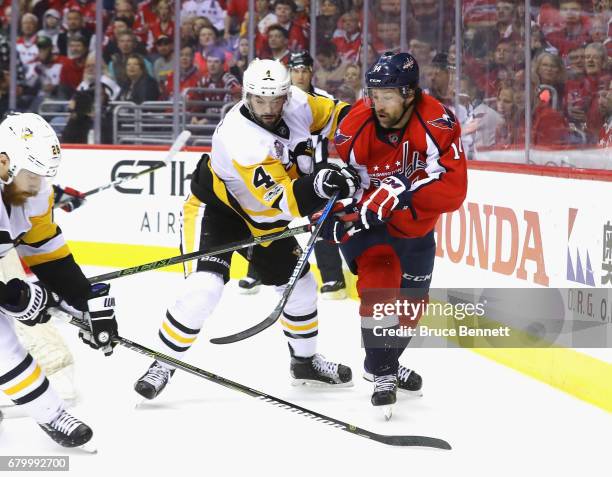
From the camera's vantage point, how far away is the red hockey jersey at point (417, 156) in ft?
11.0

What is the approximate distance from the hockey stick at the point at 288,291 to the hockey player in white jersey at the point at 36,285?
44 centimetres

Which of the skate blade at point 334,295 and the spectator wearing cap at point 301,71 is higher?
the spectator wearing cap at point 301,71

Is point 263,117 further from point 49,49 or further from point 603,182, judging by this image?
point 49,49

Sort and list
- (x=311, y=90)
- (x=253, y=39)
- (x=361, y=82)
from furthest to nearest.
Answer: (x=253, y=39) → (x=361, y=82) → (x=311, y=90)

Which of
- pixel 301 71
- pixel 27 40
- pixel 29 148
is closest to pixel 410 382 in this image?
pixel 29 148

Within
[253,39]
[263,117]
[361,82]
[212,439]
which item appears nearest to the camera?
[212,439]

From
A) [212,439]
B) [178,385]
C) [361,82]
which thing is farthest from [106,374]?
[361,82]

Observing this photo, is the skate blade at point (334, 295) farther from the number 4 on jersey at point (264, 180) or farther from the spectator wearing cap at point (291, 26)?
the number 4 on jersey at point (264, 180)

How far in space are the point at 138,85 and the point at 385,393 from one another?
4.27 meters

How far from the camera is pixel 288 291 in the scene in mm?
3477

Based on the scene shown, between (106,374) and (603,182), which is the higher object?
(603,182)

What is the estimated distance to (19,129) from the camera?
9.52 feet

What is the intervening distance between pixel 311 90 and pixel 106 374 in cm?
183

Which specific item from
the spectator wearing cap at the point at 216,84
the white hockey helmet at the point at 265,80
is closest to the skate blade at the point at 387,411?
the white hockey helmet at the point at 265,80
